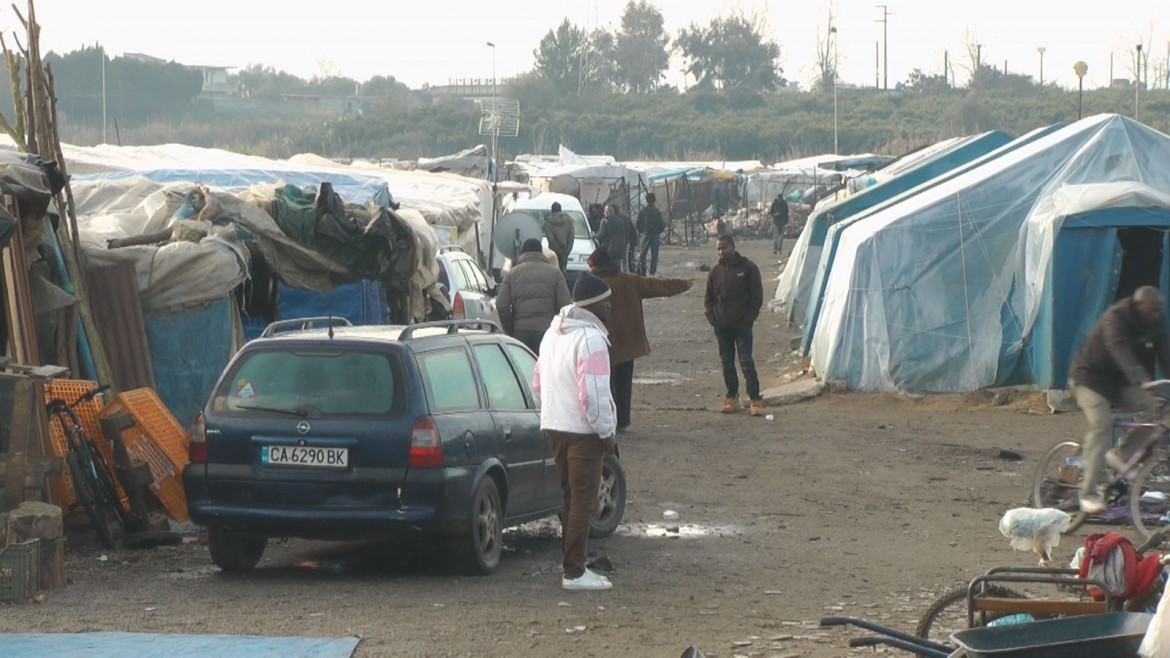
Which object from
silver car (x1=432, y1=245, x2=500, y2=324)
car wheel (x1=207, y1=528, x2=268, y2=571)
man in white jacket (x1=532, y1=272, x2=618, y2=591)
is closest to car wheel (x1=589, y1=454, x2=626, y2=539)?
man in white jacket (x1=532, y1=272, x2=618, y2=591)

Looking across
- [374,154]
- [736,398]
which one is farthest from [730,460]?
[374,154]

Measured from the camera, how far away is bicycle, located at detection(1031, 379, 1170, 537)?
10.8 m

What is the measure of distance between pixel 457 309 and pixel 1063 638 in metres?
13.8

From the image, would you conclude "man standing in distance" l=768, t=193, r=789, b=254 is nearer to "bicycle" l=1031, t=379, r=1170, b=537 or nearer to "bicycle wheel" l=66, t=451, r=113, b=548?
"bicycle" l=1031, t=379, r=1170, b=537

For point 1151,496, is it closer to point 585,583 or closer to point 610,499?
point 610,499

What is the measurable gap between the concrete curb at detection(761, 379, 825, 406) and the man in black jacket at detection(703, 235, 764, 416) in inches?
47.8

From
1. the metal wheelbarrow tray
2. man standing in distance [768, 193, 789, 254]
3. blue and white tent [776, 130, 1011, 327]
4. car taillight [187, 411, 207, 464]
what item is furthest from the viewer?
man standing in distance [768, 193, 789, 254]

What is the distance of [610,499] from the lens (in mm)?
10984

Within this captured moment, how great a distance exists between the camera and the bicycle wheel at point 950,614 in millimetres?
6539

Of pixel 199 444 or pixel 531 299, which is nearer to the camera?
pixel 199 444

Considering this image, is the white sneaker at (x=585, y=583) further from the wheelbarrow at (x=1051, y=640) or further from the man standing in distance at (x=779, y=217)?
the man standing in distance at (x=779, y=217)

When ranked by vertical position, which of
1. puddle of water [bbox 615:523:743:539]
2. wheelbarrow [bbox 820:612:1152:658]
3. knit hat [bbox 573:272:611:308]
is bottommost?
puddle of water [bbox 615:523:743:539]

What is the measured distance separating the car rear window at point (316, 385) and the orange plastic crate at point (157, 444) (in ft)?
6.17

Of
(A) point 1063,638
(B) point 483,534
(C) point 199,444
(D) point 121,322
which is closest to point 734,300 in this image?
(D) point 121,322
